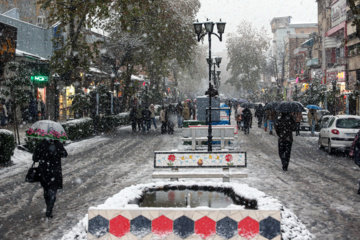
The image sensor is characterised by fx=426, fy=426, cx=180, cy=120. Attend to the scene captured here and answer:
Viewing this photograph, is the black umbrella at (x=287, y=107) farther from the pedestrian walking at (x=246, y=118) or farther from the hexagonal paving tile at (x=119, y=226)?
the hexagonal paving tile at (x=119, y=226)

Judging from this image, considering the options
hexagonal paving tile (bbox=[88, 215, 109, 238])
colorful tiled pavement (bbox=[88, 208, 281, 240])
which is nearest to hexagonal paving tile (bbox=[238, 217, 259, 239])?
colorful tiled pavement (bbox=[88, 208, 281, 240])

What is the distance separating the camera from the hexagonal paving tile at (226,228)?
172 inches

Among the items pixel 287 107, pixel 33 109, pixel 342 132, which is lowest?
pixel 342 132

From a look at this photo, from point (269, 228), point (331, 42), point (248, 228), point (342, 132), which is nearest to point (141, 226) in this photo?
point (248, 228)

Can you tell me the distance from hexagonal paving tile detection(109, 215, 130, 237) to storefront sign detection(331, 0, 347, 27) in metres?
40.4

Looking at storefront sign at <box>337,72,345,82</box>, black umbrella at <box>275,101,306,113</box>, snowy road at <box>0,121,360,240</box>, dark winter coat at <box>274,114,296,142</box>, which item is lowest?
snowy road at <box>0,121,360,240</box>

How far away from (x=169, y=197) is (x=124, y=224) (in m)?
4.07

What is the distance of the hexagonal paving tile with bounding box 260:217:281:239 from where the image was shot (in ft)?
14.2

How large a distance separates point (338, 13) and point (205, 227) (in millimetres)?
42772

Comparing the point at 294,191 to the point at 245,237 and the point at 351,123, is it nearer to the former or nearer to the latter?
the point at 245,237

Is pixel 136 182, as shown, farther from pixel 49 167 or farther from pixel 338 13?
pixel 338 13

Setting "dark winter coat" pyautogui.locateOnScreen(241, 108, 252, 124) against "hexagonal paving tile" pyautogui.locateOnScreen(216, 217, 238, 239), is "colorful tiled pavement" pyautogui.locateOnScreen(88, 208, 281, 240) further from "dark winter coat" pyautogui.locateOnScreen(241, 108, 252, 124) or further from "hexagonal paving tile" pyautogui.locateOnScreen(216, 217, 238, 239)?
"dark winter coat" pyautogui.locateOnScreen(241, 108, 252, 124)

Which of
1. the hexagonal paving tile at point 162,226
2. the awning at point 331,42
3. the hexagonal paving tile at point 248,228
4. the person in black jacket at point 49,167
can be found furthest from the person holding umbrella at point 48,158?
the awning at point 331,42

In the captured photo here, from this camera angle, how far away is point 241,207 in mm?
5477
